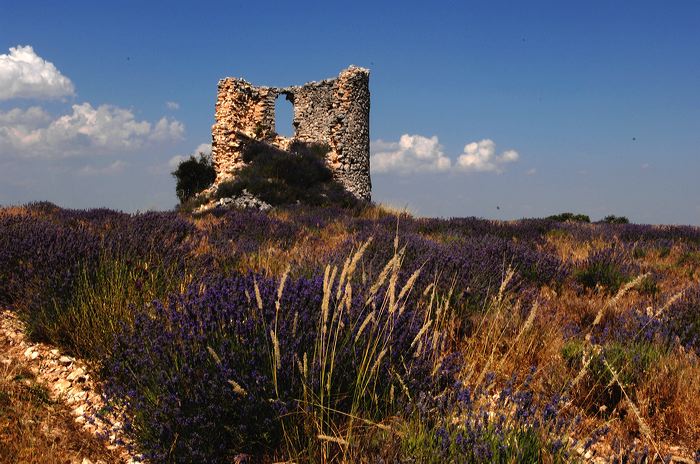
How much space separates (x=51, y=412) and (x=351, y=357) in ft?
5.67

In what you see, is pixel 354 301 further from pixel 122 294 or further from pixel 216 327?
pixel 122 294

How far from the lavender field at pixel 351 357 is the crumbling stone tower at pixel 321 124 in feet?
46.3

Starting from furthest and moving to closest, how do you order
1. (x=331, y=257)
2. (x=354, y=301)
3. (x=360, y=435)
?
(x=331, y=257)
(x=354, y=301)
(x=360, y=435)

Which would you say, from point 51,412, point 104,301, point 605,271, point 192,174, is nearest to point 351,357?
point 51,412

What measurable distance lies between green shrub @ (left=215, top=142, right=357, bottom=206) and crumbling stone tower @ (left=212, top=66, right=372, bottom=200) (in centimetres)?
60

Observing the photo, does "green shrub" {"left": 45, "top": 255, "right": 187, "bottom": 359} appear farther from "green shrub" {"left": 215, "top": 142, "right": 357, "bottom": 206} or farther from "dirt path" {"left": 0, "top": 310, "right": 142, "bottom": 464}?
"green shrub" {"left": 215, "top": 142, "right": 357, "bottom": 206}

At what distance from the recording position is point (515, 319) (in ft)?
12.1

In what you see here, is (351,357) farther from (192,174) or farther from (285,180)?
(192,174)

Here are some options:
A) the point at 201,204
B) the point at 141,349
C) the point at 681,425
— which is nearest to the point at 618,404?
the point at 681,425

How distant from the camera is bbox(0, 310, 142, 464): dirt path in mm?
2369

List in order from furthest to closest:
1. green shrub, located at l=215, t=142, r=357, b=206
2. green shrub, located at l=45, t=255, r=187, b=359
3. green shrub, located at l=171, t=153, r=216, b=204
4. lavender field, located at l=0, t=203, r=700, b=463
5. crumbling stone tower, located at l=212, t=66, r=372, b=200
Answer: green shrub, located at l=171, t=153, r=216, b=204 → crumbling stone tower, located at l=212, t=66, r=372, b=200 → green shrub, located at l=215, t=142, r=357, b=206 → green shrub, located at l=45, t=255, r=187, b=359 → lavender field, located at l=0, t=203, r=700, b=463

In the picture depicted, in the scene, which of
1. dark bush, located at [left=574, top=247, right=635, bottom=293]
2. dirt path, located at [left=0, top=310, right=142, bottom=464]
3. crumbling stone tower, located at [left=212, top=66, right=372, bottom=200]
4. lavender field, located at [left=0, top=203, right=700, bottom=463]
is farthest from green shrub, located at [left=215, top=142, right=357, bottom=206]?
dirt path, located at [left=0, top=310, right=142, bottom=464]

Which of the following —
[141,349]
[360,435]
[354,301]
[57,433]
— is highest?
[354,301]

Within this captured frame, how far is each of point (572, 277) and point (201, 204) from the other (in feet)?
46.0
